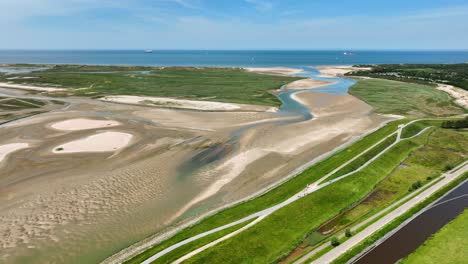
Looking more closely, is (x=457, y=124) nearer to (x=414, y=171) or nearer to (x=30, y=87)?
(x=414, y=171)

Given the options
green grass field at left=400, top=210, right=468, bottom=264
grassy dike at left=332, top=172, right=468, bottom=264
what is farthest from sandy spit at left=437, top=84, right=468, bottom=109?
green grass field at left=400, top=210, right=468, bottom=264

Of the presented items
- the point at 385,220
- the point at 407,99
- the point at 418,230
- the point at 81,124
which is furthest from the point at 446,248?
the point at 407,99

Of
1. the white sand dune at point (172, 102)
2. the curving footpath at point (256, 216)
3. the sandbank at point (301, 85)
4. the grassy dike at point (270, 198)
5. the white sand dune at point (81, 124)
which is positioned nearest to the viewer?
the curving footpath at point (256, 216)

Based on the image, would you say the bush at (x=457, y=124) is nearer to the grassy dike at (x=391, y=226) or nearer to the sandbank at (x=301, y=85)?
the grassy dike at (x=391, y=226)

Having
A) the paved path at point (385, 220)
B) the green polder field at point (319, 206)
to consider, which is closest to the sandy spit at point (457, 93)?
the green polder field at point (319, 206)

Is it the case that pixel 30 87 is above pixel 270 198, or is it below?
above

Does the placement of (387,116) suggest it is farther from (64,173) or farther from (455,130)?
(64,173)

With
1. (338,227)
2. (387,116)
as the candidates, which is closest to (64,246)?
(338,227)

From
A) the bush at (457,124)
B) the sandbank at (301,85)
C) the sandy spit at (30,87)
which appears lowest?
the bush at (457,124)
